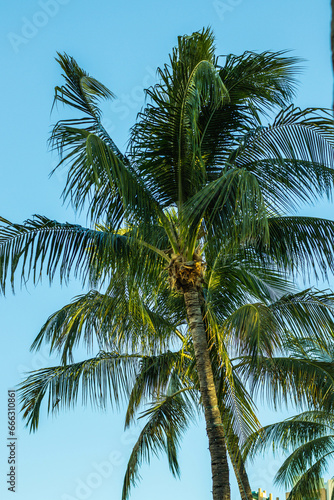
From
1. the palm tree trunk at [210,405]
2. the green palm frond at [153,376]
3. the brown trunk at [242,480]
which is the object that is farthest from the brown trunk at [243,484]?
the palm tree trunk at [210,405]

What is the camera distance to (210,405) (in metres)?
7.43

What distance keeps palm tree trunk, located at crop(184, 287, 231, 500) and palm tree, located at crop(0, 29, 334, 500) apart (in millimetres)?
13

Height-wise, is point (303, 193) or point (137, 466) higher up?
point (303, 193)

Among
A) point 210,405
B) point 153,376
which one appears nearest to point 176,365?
point 153,376

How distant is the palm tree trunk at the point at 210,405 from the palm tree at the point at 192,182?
0.01 meters

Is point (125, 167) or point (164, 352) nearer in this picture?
point (125, 167)


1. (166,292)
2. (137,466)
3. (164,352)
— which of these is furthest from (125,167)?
(137,466)

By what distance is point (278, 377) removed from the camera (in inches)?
371

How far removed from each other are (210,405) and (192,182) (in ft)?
9.15

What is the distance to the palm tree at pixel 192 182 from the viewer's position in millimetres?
7715

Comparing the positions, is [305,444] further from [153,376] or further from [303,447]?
[153,376]

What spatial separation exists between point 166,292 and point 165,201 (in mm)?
1875

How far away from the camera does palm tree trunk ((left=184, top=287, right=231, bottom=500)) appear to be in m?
7.05

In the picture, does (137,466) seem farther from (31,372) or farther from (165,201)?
(165,201)
